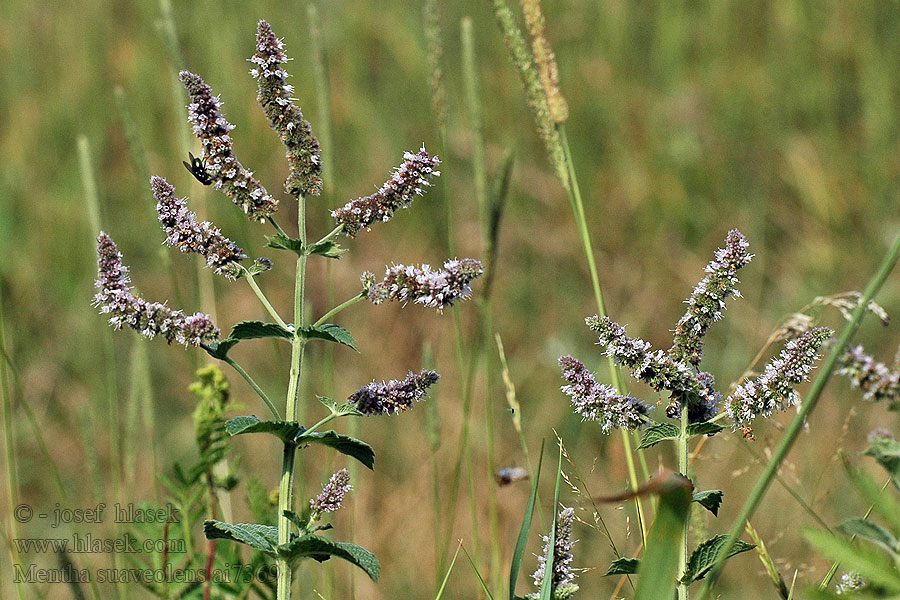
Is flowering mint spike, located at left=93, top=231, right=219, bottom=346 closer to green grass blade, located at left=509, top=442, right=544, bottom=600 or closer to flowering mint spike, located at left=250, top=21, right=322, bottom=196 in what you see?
Result: flowering mint spike, located at left=250, top=21, right=322, bottom=196

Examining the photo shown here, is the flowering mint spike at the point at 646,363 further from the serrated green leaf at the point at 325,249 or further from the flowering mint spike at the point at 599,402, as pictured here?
the serrated green leaf at the point at 325,249

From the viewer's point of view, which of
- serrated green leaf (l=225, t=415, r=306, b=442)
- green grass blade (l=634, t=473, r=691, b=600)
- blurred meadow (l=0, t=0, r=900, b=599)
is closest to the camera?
green grass blade (l=634, t=473, r=691, b=600)

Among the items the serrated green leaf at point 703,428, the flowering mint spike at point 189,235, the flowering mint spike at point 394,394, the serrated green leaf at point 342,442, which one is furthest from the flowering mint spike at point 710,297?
the flowering mint spike at point 189,235

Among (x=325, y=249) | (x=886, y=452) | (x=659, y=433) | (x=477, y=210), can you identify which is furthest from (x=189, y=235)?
(x=477, y=210)

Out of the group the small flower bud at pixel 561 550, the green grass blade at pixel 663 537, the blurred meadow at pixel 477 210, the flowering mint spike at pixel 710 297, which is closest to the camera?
the green grass blade at pixel 663 537

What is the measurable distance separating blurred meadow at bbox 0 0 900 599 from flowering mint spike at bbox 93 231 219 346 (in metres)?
2.43

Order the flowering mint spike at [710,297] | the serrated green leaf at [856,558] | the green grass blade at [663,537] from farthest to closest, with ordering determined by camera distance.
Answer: the flowering mint spike at [710,297] < the green grass blade at [663,537] < the serrated green leaf at [856,558]

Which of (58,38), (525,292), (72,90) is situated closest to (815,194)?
(525,292)

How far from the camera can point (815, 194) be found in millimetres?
5383

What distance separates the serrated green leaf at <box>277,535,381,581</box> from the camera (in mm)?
1328

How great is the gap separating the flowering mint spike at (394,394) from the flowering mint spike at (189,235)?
0.28m

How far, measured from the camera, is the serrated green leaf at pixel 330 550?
1.33 m

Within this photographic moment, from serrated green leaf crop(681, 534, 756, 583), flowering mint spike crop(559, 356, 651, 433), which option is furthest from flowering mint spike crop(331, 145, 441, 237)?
serrated green leaf crop(681, 534, 756, 583)

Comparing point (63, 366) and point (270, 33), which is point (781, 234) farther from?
point (270, 33)
